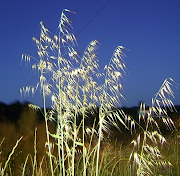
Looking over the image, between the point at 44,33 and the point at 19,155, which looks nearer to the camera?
the point at 44,33

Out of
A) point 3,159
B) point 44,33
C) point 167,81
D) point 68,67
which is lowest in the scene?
point 3,159

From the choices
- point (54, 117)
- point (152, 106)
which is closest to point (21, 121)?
point (54, 117)

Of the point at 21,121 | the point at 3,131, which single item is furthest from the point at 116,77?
the point at 21,121

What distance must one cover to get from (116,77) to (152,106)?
1.25ft

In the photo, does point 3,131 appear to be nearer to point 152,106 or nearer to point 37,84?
point 37,84

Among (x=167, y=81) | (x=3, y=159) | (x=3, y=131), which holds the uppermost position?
(x=167, y=81)

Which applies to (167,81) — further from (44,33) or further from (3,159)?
(3,159)

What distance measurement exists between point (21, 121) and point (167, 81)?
423cm

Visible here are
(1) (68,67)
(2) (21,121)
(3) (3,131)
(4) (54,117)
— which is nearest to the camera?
(1) (68,67)

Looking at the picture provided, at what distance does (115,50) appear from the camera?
236cm

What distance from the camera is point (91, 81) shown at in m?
→ 2.45

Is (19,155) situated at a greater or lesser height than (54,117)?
lesser

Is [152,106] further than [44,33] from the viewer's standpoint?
No

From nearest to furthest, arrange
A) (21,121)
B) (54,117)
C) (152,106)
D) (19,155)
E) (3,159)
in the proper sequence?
(152,106), (54,117), (3,159), (19,155), (21,121)
